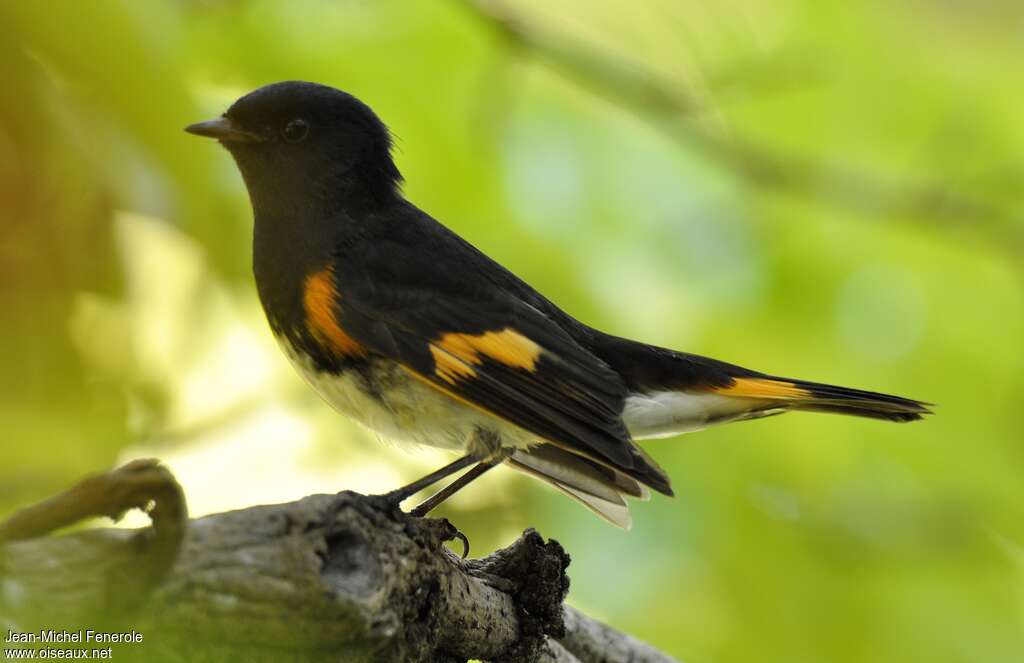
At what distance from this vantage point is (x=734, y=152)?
408 cm

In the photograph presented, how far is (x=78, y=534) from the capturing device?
173 cm

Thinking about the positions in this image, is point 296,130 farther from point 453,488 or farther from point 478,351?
point 453,488

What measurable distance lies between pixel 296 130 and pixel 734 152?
1.59 metres

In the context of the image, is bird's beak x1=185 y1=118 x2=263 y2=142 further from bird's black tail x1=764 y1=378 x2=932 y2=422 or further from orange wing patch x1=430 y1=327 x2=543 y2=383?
bird's black tail x1=764 y1=378 x2=932 y2=422

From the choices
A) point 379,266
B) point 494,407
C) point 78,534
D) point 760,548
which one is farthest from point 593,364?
point 78,534

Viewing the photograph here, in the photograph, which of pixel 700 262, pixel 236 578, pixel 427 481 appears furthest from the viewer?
pixel 700 262

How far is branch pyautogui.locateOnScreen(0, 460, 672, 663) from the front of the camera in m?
1.68

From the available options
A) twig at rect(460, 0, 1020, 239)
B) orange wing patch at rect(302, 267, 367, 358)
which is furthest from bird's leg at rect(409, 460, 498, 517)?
twig at rect(460, 0, 1020, 239)

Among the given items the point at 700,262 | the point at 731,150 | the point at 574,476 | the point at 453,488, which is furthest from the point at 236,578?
the point at 700,262

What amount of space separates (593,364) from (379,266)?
2.16 ft

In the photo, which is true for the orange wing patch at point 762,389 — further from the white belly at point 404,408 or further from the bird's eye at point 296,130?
the bird's eye at point 296,130

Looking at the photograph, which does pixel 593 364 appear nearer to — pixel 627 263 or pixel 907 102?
pixel 627 263

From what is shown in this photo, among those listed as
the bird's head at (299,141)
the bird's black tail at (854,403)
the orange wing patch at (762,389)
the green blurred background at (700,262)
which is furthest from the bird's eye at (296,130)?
the bird's black tail at (854,403)

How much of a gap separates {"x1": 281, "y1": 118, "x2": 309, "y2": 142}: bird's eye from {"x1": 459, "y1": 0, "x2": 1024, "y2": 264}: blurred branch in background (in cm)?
86
